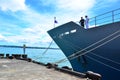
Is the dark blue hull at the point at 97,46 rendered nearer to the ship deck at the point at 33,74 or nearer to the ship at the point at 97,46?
the ship at the point at 97,46

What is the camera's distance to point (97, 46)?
34.7ft

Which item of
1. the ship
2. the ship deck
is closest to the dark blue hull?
the ship

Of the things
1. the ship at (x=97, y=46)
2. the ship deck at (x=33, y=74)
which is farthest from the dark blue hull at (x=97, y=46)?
the ship deck at (x=33, y=74)

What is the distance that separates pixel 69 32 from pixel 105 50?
140 inches

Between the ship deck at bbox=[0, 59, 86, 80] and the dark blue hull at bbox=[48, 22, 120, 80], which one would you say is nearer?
the ship deck at bbox=[0, 59, 86, 80]

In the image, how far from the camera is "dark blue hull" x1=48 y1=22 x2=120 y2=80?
9.64 meters

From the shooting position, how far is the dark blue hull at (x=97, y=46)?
9641mm

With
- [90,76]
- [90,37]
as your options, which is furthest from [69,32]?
[90,76]

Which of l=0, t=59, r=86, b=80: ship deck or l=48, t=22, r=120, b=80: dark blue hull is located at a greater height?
l=48, t=22, r=120, b=80: dark blue hull

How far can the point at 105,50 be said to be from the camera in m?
10.2

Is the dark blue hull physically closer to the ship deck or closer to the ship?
the ship

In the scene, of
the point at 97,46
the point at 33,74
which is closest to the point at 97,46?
the point at 97,46

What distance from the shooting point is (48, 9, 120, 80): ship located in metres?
9.63

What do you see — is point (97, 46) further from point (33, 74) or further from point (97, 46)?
point (33, 74)
